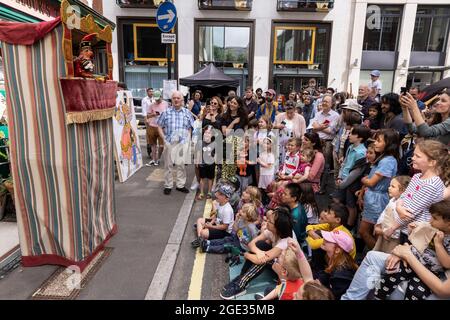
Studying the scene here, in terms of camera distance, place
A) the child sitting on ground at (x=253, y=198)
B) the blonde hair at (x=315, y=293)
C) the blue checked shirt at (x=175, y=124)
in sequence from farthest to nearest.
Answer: the blue checked shirt at (x=175, y=124) < the child sitting on ground at (x=253, y=198) < the blonde hair at (x=315, y=293)

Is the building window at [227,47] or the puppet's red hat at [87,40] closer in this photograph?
the puppet's red hat at [87,40]

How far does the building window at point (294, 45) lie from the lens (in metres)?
19.3

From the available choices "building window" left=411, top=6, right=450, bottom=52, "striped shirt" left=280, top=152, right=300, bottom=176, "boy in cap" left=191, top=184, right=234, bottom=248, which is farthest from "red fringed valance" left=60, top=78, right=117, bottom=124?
"building window" left=411, top=6, right=450, bottom=52

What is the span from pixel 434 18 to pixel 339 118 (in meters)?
19.4

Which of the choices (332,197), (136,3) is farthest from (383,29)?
(332,197)

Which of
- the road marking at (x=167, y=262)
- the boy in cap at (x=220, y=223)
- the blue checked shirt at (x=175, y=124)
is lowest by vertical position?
the road marking at (x=167, y=262)

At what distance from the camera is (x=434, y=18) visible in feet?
66.8

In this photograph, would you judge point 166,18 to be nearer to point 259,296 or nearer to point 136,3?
point 259,296

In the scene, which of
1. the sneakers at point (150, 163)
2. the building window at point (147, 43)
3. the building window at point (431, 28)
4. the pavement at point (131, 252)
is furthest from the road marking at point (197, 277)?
the building window at point (431, 28)

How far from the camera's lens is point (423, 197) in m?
2.84

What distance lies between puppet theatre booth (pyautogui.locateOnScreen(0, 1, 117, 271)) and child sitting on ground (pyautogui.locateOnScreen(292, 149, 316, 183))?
2.90 meters

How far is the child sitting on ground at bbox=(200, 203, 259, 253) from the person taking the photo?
13.2 feet

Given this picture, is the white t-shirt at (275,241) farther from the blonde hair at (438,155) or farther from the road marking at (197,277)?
the blonde hair at (438,155)

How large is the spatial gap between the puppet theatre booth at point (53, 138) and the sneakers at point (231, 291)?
5.23 ft
